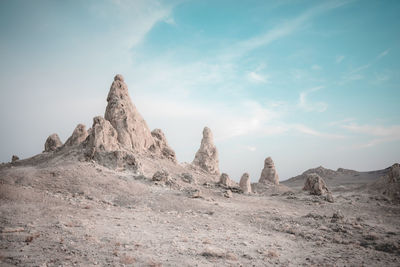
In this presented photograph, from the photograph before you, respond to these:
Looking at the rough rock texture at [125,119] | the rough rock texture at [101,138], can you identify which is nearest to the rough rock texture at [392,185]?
the rough rock texture at [125,119]

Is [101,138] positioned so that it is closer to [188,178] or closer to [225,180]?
[188,178]

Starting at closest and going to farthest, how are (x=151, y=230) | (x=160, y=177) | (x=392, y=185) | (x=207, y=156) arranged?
(x=151, y=230) → (x=160, y=177) → (x=392, y=185) → (x=207, y=156)

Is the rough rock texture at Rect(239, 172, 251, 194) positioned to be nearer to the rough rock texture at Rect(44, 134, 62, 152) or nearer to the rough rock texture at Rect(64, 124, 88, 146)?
the rough rock texture at Rect(64, 124, 88, 146)

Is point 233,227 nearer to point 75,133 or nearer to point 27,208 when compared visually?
point 27,208

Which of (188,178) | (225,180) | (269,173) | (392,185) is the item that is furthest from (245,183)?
(392,185)

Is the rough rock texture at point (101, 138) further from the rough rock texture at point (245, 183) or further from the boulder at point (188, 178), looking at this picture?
the rough rock texture at point (245, 183)

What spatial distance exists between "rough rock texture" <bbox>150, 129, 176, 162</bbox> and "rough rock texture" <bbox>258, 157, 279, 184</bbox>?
1718 centimetres

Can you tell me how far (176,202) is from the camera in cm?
1639

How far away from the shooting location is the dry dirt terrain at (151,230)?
23.2ft

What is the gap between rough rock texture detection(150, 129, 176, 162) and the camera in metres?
31.5

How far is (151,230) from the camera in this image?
10.3 m

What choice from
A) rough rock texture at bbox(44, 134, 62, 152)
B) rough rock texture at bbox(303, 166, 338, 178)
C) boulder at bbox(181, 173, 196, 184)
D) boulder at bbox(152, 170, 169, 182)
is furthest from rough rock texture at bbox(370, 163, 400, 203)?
rough rock texture at bbox(303, 166, 338, 178)

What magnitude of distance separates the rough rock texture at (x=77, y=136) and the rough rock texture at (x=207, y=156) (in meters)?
17.6

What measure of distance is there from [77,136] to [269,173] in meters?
30.2
